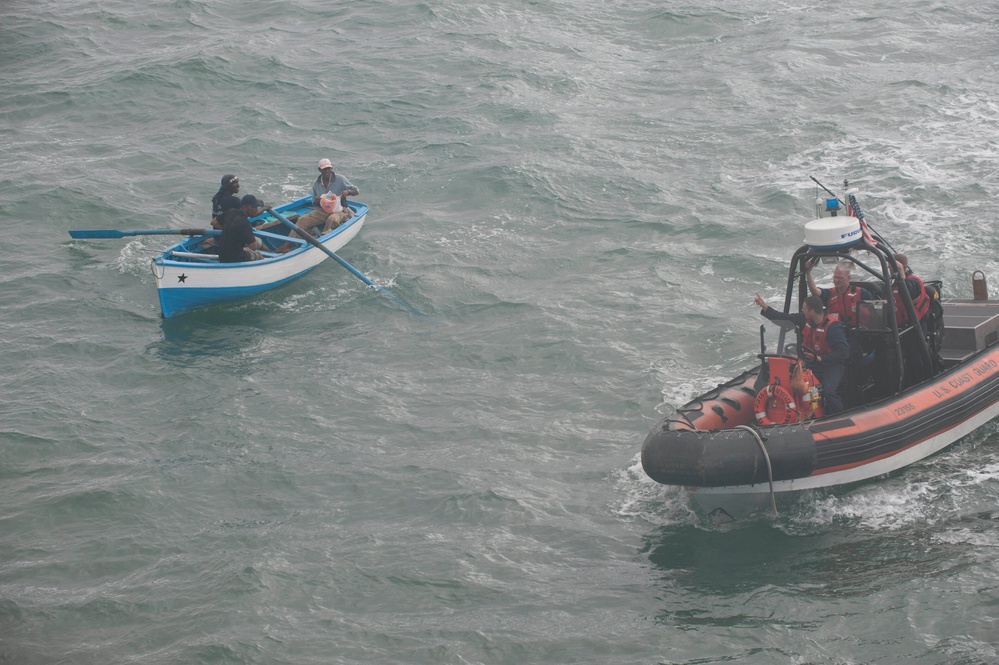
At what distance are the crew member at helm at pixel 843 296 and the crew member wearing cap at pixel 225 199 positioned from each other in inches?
312

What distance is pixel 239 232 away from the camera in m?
14.6

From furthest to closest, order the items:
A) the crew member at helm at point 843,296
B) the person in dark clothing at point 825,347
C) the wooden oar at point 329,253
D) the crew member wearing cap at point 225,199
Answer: the wooden oar at point 329,253, the crew member wearing cap at point 225,199, the crew member at helm at point 843,296, the person in dark clothing at point 825,347

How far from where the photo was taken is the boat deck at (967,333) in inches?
423

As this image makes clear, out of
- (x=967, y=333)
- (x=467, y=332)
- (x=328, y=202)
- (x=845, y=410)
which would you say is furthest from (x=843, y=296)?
(x=328, y=202)

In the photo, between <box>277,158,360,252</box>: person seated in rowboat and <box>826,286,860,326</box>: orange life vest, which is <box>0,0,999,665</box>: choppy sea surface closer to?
<box>277,158,360,252</box>: person seated in rowboat

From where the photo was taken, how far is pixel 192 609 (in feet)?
28.7

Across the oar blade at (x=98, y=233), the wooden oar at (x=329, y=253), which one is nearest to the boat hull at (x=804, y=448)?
the wooden oar at (x=329, y=253)

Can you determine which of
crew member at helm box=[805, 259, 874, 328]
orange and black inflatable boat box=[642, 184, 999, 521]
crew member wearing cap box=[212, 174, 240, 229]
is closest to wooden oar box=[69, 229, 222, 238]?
crew member wearing cap box=[212, 174, 240, 229]

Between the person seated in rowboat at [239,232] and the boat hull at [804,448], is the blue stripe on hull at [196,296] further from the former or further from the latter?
the boat hull at [804,448]

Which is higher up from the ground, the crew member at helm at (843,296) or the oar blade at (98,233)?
the crew member at helm at (843,296)

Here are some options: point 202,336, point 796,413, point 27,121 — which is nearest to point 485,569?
point 796,413

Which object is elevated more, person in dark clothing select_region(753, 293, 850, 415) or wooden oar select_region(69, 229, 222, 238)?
person in dark clothing select_region(753, 293, 850, 415)

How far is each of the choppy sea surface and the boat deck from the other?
89cm

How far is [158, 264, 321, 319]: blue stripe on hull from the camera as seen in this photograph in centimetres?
1421
